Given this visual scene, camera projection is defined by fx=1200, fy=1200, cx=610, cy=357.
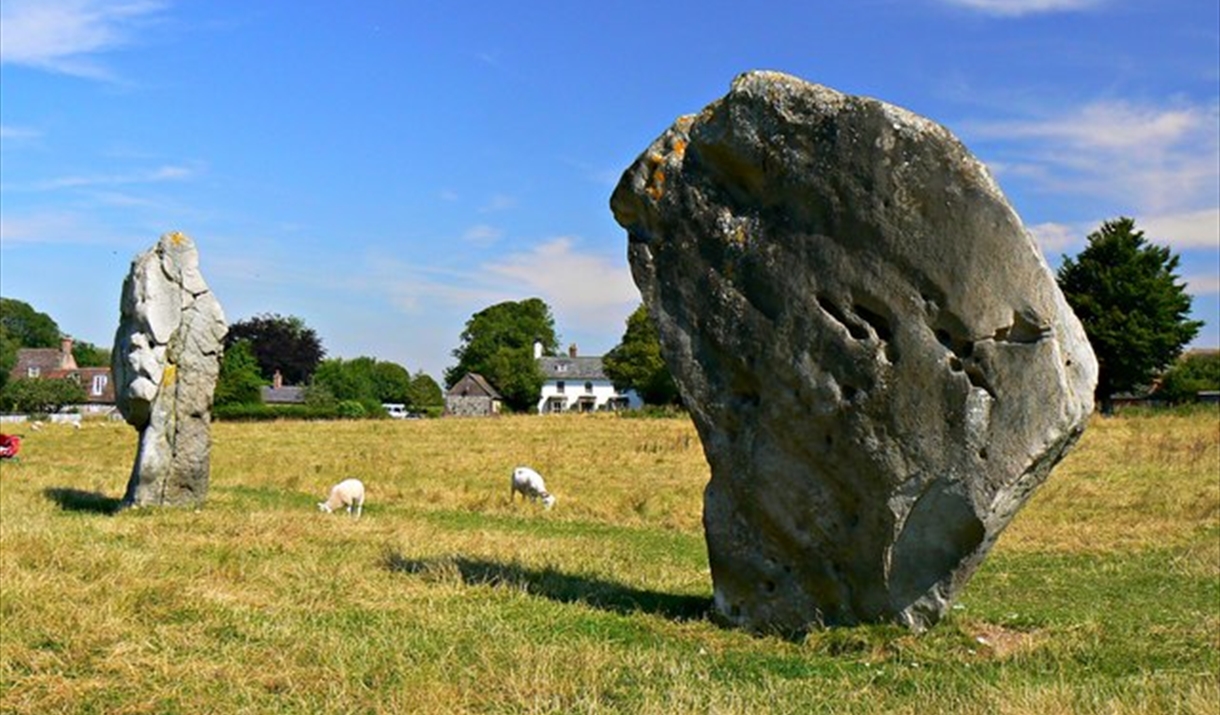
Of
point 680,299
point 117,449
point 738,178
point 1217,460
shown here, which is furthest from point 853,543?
point 117,449

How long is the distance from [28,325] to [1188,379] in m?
116

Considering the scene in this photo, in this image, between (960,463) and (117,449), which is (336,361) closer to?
(117,449)

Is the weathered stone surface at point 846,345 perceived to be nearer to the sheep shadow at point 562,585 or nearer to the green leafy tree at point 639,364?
the sheep shadow at point 562,585

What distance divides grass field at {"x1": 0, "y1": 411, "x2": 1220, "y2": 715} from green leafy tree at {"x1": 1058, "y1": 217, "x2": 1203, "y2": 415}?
39428 millimetres

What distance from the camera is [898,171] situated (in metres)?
8.89

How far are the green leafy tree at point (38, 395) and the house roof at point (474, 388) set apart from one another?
3184 centimetres

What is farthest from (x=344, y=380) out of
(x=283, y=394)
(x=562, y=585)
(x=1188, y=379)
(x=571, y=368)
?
(x=562, y=585)

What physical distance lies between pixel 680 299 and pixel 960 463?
8.90ft

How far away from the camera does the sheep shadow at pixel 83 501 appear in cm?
1822

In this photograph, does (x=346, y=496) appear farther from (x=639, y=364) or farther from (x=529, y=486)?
(x=639, y=364)

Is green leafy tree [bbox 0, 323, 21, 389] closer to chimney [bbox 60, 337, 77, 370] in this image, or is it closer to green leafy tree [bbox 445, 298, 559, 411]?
chimney [bbox 60, 337, 77, 370]

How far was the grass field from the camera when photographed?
7.10m

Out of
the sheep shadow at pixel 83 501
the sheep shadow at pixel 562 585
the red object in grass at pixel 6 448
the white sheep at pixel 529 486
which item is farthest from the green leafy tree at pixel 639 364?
the sheep shadow at pixel 562 585

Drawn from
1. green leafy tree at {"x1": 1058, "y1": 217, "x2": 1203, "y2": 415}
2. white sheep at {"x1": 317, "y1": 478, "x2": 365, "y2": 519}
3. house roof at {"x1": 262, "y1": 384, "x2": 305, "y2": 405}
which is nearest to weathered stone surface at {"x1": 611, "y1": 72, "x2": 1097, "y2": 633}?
white sheep at {"x1": 317, "y1": 478, "x2": 365, "y2": 519}
